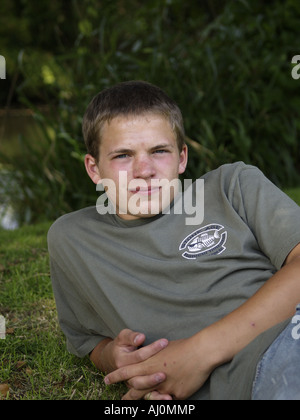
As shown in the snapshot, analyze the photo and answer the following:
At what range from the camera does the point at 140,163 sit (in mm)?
1756

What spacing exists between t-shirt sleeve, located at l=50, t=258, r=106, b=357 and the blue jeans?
0.70m

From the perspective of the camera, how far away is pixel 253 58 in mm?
5023

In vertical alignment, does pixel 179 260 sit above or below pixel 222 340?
above

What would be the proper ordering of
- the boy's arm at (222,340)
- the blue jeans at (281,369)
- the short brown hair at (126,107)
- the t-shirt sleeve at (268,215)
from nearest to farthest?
1. the blue jeans at (281,369)
2. the boy's arm at (222,340)
3. the t-shirt sleeve at (268,215)
4. the short brown hair at (126,107)

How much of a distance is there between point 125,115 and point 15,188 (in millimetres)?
3208

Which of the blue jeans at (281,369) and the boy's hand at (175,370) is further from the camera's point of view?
the boy's hand at (175,370)

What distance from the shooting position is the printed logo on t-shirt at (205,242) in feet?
5.50

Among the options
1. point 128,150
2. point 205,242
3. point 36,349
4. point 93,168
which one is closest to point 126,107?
point 128,150

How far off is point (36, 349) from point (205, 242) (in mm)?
830

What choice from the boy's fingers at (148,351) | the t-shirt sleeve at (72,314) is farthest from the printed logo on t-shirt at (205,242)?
the t-shirt sleeve at (72,314)

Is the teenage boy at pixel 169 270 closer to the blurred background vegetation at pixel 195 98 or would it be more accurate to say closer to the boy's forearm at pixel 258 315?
the boy's forearm at pixel 258 315

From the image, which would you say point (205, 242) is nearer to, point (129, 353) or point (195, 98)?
point (129, 353)

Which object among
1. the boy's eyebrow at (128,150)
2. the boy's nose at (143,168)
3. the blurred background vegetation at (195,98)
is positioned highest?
the blurred background vegetation at (195,98)

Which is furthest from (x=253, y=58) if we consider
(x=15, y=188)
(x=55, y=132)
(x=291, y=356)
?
(x=291, y=356)
